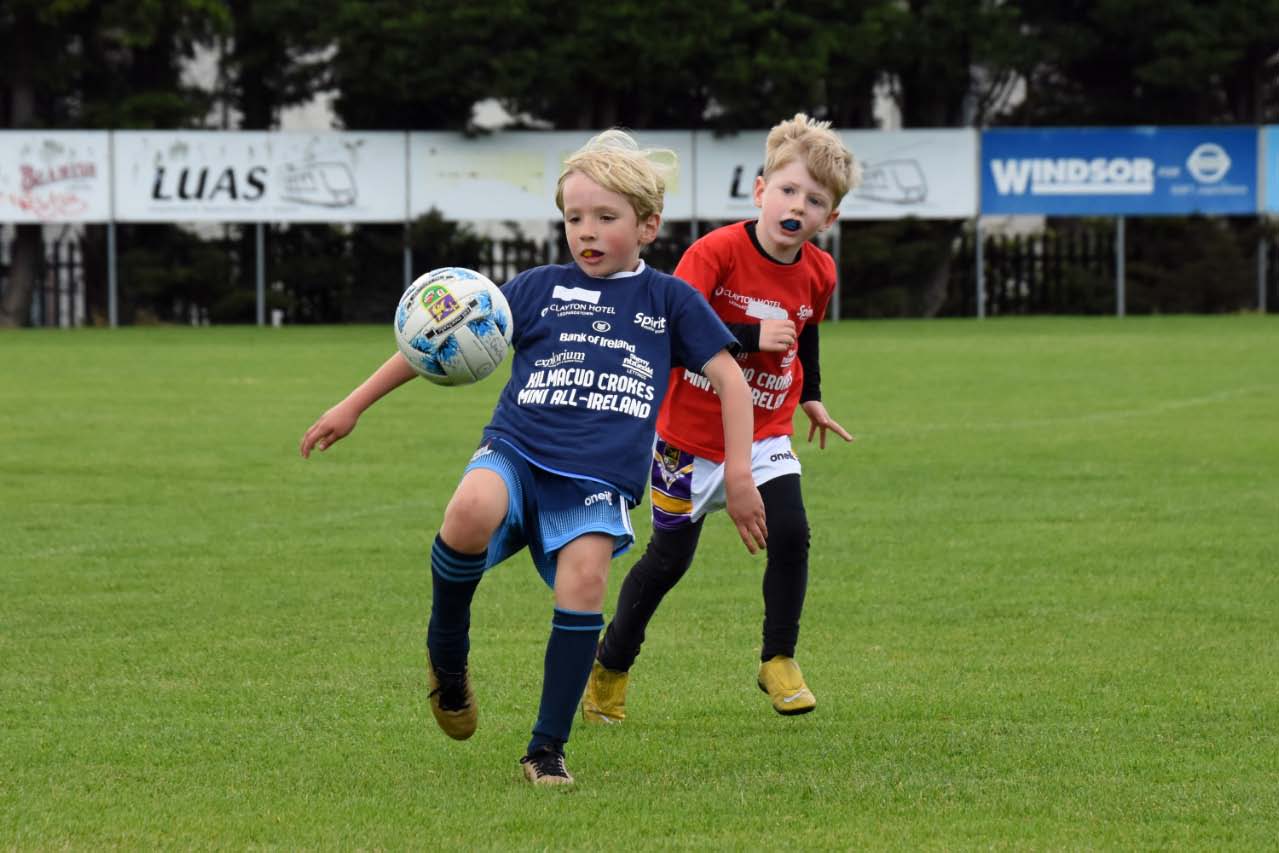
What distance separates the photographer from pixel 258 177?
3697 cm

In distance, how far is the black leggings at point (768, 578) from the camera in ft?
19.5

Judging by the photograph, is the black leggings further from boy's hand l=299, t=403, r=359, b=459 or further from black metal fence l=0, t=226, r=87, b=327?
black metal fence l=0, t=226, r=87, b=327

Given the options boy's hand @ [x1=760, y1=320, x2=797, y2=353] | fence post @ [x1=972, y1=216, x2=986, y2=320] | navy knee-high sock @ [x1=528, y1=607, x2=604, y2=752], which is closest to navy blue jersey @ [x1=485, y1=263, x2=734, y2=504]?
navy knee-high sock @ [x1=528, y1=607, x2=604, y2=752]

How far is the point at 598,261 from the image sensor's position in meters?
5.14

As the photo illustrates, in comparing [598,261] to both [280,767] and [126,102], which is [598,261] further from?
[126,102]

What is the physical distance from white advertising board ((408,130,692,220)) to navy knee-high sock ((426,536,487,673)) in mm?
32584

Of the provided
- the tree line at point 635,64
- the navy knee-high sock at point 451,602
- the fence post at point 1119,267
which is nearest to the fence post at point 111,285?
the tree line at point 635,64

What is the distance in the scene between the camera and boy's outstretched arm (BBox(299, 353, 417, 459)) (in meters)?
4.97

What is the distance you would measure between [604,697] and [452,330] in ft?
4.73

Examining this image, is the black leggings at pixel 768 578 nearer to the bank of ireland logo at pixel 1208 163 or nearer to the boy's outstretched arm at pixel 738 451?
the boy's outstretched arm at pixel 738 451

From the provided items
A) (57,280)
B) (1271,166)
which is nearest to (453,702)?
(1271,166)

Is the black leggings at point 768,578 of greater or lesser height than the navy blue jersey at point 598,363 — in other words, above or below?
below

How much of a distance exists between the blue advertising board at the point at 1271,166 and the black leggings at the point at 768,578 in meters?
34.7

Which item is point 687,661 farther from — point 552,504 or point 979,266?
point 979,266
